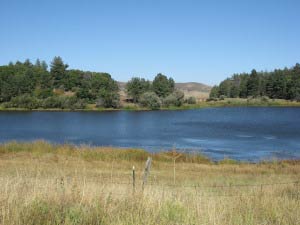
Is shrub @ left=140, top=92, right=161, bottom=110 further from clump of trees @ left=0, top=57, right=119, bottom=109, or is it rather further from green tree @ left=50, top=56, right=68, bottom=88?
green tree @ left=50, top=56, right=68, bottom=88

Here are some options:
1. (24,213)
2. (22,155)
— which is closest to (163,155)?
(22,155)

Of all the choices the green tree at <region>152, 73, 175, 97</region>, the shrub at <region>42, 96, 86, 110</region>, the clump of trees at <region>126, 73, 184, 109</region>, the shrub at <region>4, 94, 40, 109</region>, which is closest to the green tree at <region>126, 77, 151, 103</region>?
the clump of trees at <region>126, 73, 184, 109</region>

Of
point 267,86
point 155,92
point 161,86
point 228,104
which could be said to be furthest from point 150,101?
point 267,86

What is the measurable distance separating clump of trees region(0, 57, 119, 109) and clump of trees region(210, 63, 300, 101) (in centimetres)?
5457

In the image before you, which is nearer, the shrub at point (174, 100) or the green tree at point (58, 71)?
the shrub at point (174, 100)

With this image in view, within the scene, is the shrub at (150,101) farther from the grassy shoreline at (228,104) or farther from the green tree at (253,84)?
the green tree at (253,84)

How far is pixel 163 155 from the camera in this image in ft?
92.0

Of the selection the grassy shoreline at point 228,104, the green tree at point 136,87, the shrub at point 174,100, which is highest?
the green tree at point 136,87

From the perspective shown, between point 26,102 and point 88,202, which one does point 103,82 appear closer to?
point 26,102

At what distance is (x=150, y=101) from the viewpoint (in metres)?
124

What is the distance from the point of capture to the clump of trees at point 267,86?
487ft

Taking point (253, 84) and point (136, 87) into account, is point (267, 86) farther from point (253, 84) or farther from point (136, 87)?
point (136, 87)

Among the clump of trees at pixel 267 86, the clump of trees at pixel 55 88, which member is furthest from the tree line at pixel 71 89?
the clump of trees at pixel 267 86

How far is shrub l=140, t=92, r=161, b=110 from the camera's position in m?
124
